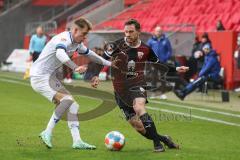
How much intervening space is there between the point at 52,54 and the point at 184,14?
66.0 ft

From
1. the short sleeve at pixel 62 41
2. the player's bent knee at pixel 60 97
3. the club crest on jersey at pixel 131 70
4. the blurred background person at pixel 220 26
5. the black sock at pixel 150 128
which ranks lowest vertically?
the black sock at pixel 150 128

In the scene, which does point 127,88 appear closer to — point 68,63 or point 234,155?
point 68,63

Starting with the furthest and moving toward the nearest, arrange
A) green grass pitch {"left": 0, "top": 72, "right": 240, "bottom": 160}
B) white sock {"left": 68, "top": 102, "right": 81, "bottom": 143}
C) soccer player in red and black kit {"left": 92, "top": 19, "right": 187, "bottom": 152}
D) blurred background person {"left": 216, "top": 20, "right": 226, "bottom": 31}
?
blurred background person {"left": 216, "top": 20, "right": 226, "bottom": 31}, white sock {"left": 68, "top": 102, "right": 81, "bottom": 143}, soccer player in red and black kit {"left": 92, "top": 19, "right": 187, "bottom": 152}, green grass pitch {"left": 0, "top": 72, "right": 240, "bottom": 160}

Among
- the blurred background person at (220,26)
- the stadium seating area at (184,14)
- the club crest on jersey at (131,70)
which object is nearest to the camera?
the club crest on jersey at (131,70)

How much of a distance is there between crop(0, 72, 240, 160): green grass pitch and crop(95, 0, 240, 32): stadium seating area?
877cm

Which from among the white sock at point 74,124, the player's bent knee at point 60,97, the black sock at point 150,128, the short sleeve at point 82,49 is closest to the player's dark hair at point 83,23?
the short sleeve at point 82,49

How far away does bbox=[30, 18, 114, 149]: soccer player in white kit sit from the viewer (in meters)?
9.89

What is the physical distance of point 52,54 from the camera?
10078 millimetres

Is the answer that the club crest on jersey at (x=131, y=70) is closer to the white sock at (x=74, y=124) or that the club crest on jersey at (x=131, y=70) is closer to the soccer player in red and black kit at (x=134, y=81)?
the soccer player in red and black kit at (x=134, y=81)

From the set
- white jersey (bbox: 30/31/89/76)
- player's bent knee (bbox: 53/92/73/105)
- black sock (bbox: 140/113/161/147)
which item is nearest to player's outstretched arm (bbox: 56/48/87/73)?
white jersey (bbox: 30/31/89/76)

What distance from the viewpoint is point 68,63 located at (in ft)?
31.4

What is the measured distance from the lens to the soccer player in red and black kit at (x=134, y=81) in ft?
32.3

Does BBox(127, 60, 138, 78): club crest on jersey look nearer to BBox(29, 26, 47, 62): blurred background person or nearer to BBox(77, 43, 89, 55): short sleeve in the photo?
BBox(77, 43, 89, 55): short sleeve

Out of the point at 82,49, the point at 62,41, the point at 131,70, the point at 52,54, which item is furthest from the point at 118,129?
the point at 62,41
